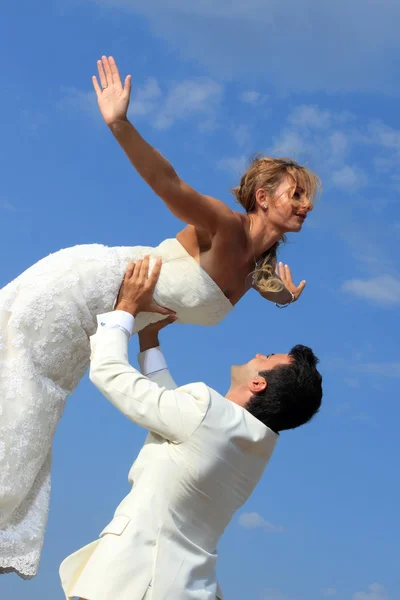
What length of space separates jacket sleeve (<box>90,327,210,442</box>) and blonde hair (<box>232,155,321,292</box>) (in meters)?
1.54

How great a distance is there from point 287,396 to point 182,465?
0.60 m

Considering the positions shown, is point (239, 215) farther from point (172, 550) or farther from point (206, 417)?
point (172, 550)

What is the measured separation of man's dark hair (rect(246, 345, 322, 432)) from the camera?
14.6ft

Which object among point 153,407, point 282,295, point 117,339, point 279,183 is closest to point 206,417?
point 153,407

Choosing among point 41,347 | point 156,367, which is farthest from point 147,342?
point 41,347

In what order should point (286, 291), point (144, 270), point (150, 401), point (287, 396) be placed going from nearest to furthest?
point (150, 401), point (287, 396), point (144, 270), point (286, 291)

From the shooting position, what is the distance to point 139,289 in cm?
525

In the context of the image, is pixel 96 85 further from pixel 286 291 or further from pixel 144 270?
pixel 286 291

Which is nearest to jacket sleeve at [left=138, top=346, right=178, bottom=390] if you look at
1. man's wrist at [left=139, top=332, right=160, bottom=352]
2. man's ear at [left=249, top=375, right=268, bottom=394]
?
man's wrist at [left=139, top=332, right=160, bottom=352]

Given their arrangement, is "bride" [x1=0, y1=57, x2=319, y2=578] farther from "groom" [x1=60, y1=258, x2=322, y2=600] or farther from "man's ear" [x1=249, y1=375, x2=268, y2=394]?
"man's ear" [x1=249, y1=375, x2=268, y2=394]

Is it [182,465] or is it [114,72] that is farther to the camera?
[114,72]

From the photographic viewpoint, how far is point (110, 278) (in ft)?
17.3

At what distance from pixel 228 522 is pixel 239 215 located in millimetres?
1761

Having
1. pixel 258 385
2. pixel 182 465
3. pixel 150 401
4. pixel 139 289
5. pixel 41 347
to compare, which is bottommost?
pixel 182 465
